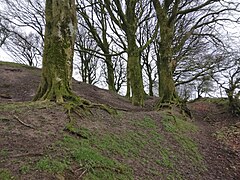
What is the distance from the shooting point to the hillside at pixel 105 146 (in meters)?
3.50

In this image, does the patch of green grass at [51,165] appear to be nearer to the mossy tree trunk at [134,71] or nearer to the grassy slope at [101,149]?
the grassy slope at [101,149]

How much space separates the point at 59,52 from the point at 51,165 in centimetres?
354

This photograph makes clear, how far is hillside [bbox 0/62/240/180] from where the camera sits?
3.50 meters

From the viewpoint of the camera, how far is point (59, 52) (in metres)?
6.36

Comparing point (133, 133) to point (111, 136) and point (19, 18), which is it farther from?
point (19, 18)

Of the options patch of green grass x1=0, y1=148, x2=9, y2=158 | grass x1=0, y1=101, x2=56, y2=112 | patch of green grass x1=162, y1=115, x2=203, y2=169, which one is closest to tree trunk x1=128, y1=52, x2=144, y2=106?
patch of green grass x1=162, y1=115, x2=203, y2=169

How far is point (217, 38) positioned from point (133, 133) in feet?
27.7

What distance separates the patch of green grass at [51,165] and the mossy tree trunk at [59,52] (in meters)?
2.75

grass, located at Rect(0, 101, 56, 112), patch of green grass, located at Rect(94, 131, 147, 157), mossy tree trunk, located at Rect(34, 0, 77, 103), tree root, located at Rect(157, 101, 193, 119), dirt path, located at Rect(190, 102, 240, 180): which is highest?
mossy tree trunk, located at Rect(34, 0, 77, 103)

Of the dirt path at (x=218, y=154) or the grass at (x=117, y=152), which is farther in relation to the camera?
the dirt path at (x=218, y=154)

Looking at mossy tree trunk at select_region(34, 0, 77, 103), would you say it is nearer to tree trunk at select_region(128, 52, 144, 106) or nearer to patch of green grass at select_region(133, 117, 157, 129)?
patch of green grass at select_region(133, 117, 157, 129)

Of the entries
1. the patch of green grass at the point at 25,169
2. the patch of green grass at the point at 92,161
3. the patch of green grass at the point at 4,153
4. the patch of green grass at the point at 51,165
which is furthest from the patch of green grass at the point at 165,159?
the patch of green grass at the point at 4,153

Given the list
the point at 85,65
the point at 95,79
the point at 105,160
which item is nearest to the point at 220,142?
the point at 105,160

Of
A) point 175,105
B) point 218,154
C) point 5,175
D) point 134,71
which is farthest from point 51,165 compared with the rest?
point 134,71
